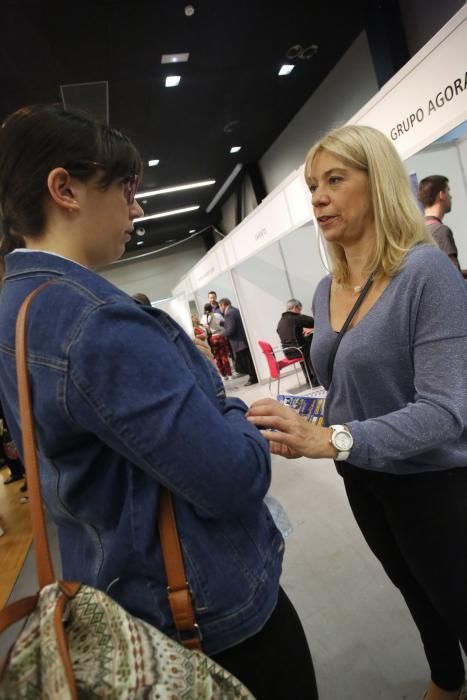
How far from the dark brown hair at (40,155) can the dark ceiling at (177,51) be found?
4.00 meters

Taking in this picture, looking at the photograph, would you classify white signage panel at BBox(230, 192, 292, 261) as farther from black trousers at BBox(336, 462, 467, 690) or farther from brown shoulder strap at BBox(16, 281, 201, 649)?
brown shoulder strap at BBox(16, 281, 201, 649)

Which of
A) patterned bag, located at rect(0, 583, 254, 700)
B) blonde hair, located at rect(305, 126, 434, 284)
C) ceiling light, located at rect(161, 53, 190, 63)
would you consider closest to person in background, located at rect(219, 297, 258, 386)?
ceiling light, located at rect(161, 53, 190, 63)

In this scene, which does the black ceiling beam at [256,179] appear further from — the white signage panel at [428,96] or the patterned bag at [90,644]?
the patterned bag at [90,644]

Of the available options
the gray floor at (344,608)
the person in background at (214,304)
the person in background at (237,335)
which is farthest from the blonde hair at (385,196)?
the person in background at (214,304)

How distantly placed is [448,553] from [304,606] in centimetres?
125

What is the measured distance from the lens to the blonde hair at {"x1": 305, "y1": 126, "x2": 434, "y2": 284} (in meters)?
1.02

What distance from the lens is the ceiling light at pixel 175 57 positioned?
4.63 meters

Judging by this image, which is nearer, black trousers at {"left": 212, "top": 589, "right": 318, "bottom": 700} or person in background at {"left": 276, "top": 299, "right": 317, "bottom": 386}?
black trousers at {"left": 212, "top": 589, "right": 318, "bottom": 700}

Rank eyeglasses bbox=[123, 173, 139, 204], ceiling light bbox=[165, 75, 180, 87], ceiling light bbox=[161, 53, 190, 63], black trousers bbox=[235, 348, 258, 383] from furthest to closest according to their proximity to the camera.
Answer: black trousers bbox=[235, 348, 258, 383] → ceiling light bbox=[165, 75, 180, 87] → ceiling light bbox=[161, 53, 190, 63] → eyeglasses bbox=[123, 173, 139, 204]

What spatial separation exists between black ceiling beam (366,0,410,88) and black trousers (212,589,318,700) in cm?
551

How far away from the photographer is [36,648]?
452 millimetres

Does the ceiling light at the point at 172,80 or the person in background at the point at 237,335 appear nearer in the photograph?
the ceiling light at the point at 172,80

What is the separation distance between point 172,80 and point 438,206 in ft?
12.3

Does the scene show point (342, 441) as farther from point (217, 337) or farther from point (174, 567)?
point (217, 337)
